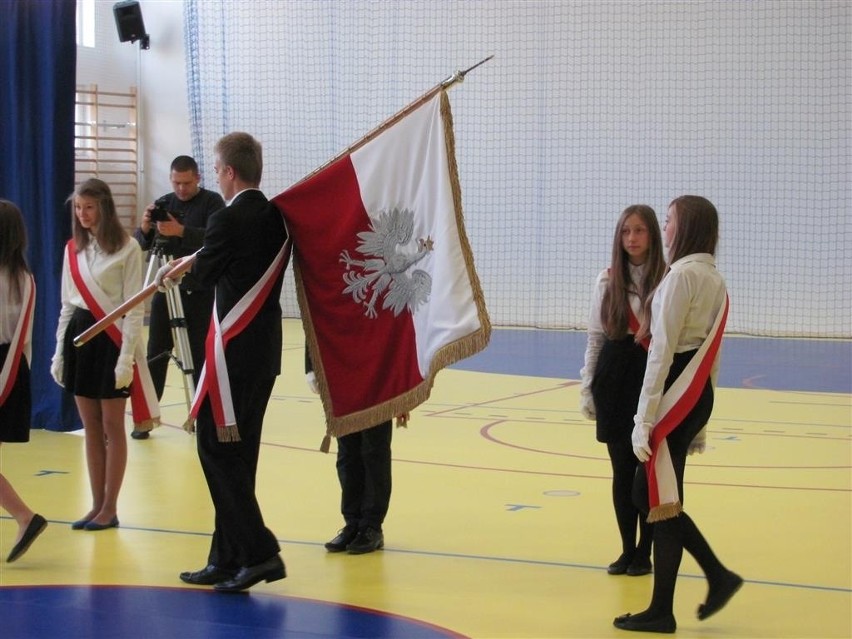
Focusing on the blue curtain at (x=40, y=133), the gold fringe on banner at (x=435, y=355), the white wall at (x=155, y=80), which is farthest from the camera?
the white wall at (x=155, y=80)

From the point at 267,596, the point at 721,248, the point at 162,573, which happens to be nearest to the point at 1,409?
the point at 162,573

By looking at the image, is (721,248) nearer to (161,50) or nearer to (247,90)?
(247,90)

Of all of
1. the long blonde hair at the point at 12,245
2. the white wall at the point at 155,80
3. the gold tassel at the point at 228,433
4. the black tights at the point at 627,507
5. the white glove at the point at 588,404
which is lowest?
the black tights at the point at 627,507

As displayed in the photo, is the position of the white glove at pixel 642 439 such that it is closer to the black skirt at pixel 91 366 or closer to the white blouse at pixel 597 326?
the white blouse at pixel 597 326

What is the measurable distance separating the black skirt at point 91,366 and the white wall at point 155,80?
36.9 ft

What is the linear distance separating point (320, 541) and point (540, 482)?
1.44 m

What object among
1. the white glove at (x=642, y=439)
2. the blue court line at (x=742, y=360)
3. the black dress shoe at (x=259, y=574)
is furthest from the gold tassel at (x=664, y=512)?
the blue court line at (x=742, y=360)

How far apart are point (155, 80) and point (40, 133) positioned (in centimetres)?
943

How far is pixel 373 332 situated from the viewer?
3.89m

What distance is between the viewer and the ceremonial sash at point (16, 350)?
417 cm

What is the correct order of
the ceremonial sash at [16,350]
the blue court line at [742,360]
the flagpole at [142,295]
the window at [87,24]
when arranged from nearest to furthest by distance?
the flagpole at [142,295] → the ceremonial sash at [16,350] → the blue court line at [742,360] → the window at [87,24]

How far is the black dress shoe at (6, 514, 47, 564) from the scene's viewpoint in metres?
4.05

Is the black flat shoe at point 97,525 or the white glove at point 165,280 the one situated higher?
the white glove at point 165,280

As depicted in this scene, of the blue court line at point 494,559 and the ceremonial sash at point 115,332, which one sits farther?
the ceremonial sash at point 115,332
